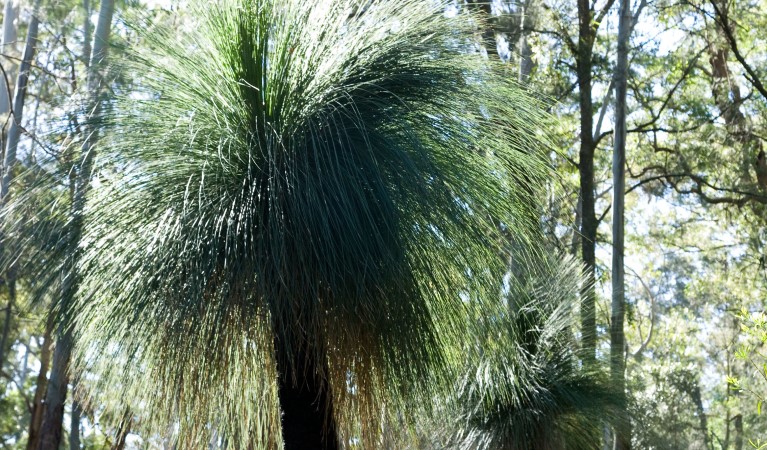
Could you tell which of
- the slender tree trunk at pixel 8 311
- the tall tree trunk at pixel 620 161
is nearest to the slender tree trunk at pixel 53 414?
the slender tree trunk at pixel 8 311

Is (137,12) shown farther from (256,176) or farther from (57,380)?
(57,380)

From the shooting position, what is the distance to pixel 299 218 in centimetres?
429

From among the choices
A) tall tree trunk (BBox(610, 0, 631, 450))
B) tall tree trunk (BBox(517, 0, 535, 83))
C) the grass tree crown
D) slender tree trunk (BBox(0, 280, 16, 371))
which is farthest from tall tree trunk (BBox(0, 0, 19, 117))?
the grass tree crown

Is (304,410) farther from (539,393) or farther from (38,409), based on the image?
(38,409)

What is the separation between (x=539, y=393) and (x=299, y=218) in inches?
168

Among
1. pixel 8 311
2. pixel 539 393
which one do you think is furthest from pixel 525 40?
pixel 8 311

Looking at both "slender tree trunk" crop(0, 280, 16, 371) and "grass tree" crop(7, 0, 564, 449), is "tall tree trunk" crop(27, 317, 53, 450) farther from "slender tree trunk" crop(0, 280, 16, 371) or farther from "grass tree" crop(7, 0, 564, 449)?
"grass tree" crop(7, 0, 564, 449)

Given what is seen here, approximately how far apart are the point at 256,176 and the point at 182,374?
96cm

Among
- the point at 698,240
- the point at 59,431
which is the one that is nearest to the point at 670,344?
the point at 698,240

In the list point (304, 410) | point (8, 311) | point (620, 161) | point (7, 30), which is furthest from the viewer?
point (7, 30)

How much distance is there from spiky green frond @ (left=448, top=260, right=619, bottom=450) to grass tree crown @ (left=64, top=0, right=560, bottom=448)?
310cm

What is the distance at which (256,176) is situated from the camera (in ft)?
14.7

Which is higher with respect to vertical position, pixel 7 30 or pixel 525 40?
pixel 7 30

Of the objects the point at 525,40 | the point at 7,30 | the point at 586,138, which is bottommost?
the point at 586,138
